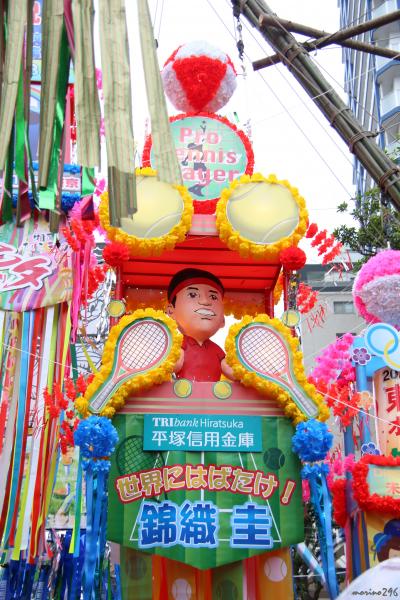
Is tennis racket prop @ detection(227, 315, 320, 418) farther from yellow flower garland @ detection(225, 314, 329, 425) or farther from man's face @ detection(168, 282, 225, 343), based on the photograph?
man's face @ detection(168, 282, 225, 343)

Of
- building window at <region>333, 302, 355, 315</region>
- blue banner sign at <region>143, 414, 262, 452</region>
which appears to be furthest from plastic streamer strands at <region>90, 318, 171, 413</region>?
building window at <region>333, 302, 355, 315</region>

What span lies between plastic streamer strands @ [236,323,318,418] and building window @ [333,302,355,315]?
66.1 feet

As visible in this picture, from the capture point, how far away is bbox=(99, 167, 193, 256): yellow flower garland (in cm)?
838

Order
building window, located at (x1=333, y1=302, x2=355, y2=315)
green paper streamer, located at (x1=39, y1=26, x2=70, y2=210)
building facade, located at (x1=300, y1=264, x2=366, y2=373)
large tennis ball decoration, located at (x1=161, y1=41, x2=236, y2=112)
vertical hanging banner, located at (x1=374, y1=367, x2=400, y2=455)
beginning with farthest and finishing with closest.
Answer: building window, located at (x1=333, y1=302, x2=355, y2=315) < building facade, located at (x1=300, y1=264, x2=366, y2=373) < large tennis ball decoration, located at (x1=161, y1=41, x2=236, y2=112) < vertical hanging banner, located at (x1=374, y1=367, x2=400, y2=455) < green paper streamer, located at (x1=39, y1=26, x2=70, y2=210)

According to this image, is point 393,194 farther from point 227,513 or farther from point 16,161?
point 16,161

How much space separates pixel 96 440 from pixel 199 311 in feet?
6.86

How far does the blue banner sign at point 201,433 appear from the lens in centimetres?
761

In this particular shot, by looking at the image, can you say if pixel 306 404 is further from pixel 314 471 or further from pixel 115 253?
pixel 115 253

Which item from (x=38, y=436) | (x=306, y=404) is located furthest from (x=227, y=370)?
(x=38, y=436)

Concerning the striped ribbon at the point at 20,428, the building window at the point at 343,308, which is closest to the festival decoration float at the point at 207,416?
the striped ribbon at the point at 20,428

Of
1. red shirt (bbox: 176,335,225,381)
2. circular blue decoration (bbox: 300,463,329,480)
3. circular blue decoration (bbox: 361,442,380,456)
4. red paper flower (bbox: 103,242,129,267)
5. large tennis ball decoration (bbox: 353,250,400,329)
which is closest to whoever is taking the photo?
circular blue decoration (bbox: 300,463,329,480)

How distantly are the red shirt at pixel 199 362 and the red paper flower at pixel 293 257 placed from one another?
127 centimetres

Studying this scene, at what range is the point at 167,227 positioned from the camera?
851 cm

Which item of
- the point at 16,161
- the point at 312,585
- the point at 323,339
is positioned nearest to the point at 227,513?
the point at 16,161
